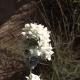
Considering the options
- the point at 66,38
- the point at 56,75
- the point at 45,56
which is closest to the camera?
the point at 45,56

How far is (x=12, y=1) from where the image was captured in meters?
4.53

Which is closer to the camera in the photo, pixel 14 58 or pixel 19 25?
pixel 14 58

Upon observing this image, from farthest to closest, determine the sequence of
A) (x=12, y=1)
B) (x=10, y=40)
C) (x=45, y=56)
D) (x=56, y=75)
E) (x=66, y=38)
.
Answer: (x=12, y=1)
(x=10, y=40)
(x=66, y=38)
(x=56, y=75)
(x=45, y=56)

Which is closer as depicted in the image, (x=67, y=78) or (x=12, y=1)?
(x=67, y=78)

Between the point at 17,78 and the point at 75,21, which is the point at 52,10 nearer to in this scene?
the point at 75,21

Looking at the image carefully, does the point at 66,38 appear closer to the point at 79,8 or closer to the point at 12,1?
the point at 79,8

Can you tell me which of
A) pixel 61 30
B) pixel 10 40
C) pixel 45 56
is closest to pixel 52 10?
pixel 61 30

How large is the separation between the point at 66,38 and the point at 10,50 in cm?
70

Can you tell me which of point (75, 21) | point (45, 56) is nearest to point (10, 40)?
point (75, 21)

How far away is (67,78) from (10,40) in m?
0.97

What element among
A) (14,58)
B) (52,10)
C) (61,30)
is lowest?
(14,58)

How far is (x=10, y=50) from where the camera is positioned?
13.2ft

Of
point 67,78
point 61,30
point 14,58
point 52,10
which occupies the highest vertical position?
point 52,10

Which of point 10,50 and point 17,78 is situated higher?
point 10,50
